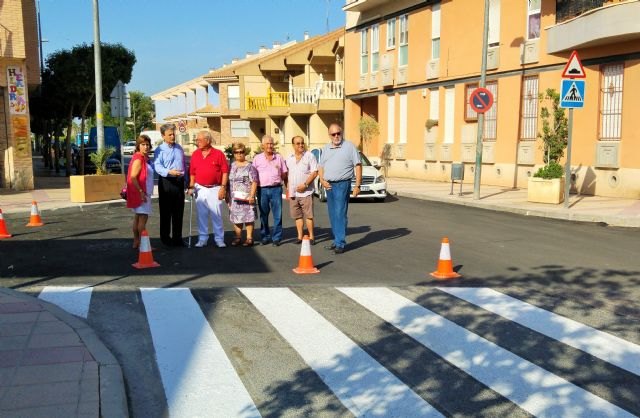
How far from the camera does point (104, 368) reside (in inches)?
176

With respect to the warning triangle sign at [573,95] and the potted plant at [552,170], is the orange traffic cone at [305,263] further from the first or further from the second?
the potted plant at [552,170]

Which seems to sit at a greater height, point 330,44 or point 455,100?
point 330,44

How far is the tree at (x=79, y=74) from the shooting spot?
31812 millimetres

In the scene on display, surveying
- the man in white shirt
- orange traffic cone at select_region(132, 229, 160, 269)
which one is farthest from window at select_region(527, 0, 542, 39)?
orange traffic cone at select_region(132, 229, 160, 269)

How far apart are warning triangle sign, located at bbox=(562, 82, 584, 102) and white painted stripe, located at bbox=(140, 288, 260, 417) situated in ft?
35.5

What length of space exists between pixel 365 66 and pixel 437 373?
94.8 ft

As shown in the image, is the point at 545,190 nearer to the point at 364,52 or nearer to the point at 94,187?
the point at 94,187

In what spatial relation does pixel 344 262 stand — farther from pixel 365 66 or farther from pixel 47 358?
pixel 365 66

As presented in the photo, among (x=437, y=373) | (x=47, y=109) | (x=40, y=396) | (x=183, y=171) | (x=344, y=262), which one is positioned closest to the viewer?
(x=40, y=396)

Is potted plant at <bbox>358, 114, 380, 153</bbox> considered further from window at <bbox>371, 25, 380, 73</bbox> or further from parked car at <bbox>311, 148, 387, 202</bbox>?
parked car at <bbox>311, 148, 387, 202</bbox>

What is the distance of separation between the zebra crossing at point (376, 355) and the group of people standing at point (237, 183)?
2.74 m

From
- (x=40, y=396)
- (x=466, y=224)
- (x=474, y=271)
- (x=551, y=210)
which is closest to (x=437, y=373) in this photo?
(x=40, y=396)

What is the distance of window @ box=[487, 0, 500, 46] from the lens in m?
22.2

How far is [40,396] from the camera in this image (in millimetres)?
4004
